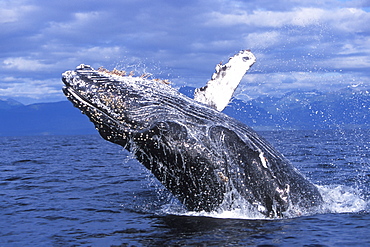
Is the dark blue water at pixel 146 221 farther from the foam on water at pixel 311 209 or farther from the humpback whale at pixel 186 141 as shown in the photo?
the humpback whale at pixel 186 141

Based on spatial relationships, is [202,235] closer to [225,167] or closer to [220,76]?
[225,167]

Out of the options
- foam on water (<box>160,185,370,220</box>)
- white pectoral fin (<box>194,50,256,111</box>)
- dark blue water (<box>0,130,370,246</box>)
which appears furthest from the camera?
white pectoral fin (<box>194,50,256,111</box>)

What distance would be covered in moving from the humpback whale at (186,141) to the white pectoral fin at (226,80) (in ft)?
2.03

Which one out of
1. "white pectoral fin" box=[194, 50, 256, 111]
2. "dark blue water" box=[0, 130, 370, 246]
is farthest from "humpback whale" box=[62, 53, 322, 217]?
"white pectoral fin" box=[194, 50, 256, 111]

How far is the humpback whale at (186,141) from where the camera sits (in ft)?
21.7

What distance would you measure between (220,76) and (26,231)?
4.19 meters

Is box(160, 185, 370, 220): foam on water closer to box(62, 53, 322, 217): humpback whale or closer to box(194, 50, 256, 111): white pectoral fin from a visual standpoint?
box(62, 53, 322, 217): humpback whale

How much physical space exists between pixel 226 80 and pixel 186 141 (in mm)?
1818

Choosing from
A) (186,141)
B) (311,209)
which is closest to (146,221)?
(186,141)

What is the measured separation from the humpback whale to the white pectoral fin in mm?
619

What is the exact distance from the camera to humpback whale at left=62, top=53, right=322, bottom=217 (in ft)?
21.7

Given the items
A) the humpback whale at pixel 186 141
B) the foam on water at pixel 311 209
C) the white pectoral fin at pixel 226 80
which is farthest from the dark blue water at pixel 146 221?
the white pectoral fin at pixel 226 80

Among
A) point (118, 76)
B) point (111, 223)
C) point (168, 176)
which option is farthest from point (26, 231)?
point (118, 76)

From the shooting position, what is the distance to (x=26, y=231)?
7109 mm
